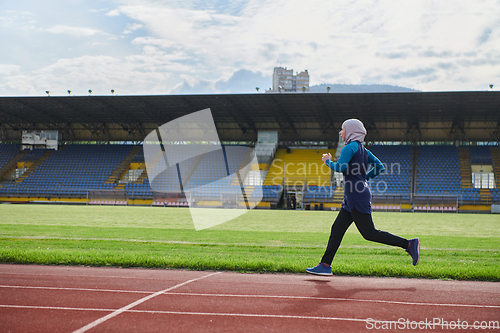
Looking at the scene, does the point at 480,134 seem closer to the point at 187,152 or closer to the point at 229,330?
the point at 187,152

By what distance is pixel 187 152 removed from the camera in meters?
46.0

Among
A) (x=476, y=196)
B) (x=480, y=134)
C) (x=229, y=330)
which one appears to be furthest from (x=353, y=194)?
(x=480, y=134)

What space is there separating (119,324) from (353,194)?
139 inches

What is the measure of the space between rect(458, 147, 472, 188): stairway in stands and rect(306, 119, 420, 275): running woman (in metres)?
34.8

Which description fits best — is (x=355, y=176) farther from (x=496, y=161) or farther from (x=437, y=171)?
(x=496, y=161)

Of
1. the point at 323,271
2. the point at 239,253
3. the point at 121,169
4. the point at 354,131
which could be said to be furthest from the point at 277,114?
the point at 323,271

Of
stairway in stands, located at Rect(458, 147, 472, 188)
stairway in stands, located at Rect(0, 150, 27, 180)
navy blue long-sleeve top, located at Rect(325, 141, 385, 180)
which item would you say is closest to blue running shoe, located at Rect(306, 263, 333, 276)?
navy blue long-sleeve top, located at Rect(325, 141, 385, 180)

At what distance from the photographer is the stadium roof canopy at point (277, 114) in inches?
1467

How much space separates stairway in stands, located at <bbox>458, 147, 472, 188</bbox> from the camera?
36375 millimetres

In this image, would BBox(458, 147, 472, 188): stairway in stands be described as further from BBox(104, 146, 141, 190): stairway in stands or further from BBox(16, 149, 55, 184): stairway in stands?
BBox(16, 149, 55, 184): stairway in stands

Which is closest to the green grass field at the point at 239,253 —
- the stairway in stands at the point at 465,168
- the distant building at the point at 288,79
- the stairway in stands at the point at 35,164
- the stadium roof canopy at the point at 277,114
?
the stadium roof canopy at the point at 277,114

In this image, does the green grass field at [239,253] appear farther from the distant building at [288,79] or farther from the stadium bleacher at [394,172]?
the distant building at [288,79]

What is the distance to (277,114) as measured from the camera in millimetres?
42500

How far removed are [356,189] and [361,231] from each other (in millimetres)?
644
